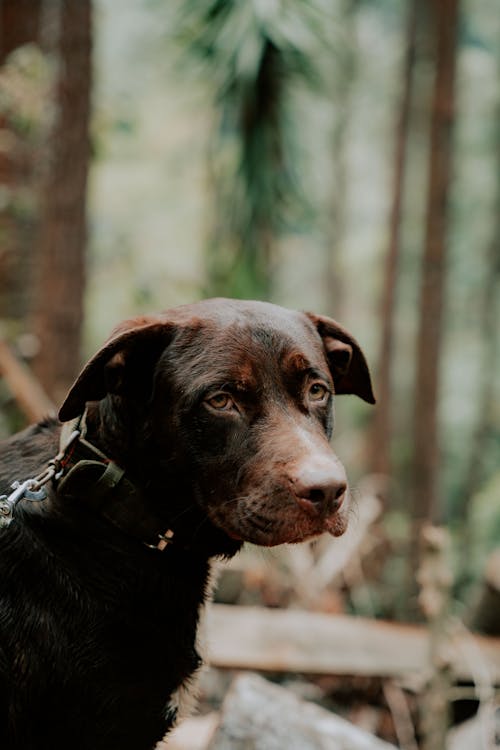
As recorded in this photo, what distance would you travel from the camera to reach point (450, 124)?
1084 centimetres

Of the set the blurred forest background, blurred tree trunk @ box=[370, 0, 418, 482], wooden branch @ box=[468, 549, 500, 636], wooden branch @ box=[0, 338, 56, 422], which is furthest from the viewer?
blurred tree trunk @ box=[370, 0, 418, 482]

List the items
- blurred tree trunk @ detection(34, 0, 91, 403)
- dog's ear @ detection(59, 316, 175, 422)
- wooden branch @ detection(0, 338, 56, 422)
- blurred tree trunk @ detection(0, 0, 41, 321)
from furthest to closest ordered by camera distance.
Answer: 1. blurred tree trunk @ detection(0, 0, 41, 321)
2. blurred tree trunk @ detection(34, 0, 91, 403)
3. wooden branch @ detection(0, 338, 56, 422)
4. dog's ear @ detection(59, 316, 175, 422)

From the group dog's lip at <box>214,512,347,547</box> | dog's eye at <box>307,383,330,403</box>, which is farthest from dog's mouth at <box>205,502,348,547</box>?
dog's eye at <box>307,383,330,403</box>

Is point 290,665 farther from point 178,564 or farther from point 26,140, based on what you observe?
point 26,140

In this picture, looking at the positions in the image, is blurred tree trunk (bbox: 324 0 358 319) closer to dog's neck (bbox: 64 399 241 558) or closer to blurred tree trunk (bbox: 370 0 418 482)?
blurred tree trunk (bbox: 370 0 418 482)

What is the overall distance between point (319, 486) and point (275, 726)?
1885mm

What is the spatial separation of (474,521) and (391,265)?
680 cm

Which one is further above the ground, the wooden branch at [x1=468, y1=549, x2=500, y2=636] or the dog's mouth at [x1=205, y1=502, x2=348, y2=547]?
the dog's mouth at [x1=205, y1=502, x2=348, y2=547]

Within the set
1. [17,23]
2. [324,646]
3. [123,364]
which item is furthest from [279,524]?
[17,23]

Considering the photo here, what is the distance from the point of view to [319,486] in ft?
6.69

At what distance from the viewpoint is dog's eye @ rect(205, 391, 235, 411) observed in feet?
7.28

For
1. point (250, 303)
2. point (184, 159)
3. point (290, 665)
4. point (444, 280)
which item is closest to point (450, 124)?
point (444, 280)

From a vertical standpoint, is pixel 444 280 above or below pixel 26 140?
below

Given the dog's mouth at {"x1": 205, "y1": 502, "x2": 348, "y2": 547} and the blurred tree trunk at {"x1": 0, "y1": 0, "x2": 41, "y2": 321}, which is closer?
the dog's mouth at {"x1": 205, "y1": 502, "x2": 348, "y2": 547}
